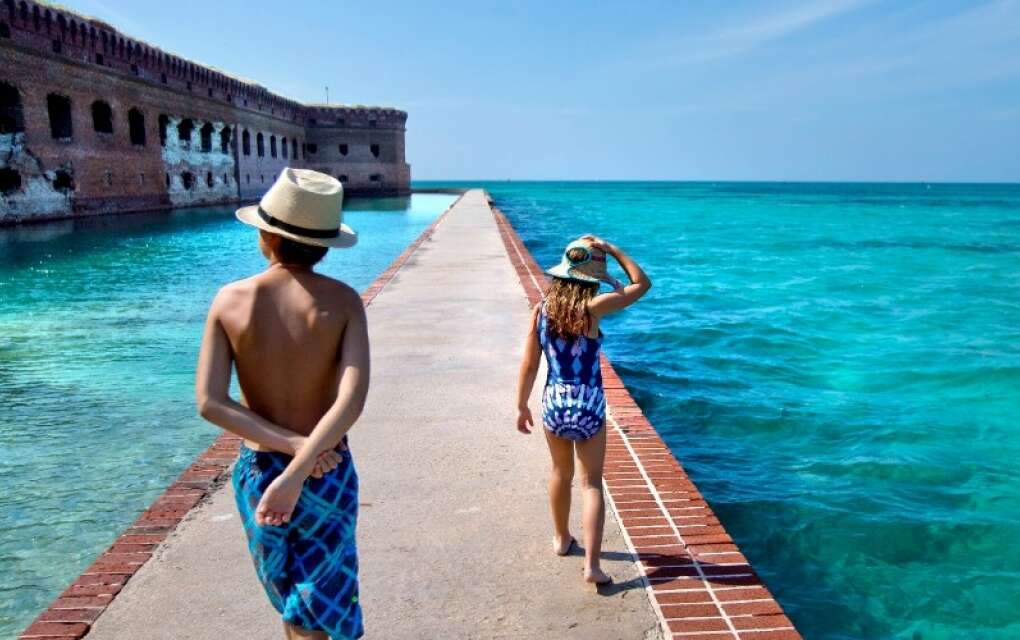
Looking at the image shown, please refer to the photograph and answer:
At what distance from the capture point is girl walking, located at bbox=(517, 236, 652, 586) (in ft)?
10.0

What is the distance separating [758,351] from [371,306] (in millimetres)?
5753

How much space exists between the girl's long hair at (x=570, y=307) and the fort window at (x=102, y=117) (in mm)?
31715

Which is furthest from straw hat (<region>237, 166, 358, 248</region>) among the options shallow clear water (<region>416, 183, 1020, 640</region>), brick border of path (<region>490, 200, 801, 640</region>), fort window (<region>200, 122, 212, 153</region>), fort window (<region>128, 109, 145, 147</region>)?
fort window (<region>200, 122, 212, 153</region>)

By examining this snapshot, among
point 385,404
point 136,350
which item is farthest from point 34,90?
point 385,404

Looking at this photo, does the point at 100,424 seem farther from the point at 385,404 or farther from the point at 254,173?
the point at 254,173

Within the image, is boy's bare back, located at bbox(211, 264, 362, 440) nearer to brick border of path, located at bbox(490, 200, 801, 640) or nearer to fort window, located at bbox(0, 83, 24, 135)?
brick border of path, located at bbox(490, 200, 801, 640)

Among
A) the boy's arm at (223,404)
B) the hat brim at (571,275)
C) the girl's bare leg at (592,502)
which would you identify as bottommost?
the girl's bare leg at (592,502)

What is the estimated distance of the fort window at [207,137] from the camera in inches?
1531

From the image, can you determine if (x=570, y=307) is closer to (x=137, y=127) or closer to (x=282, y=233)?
(x=282, y=233)

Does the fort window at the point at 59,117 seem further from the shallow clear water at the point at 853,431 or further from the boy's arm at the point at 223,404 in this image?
the boy's arm at the point at 223,404

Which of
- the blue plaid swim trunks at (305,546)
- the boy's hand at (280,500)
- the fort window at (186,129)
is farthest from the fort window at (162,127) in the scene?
the boy's hand at (280,500)

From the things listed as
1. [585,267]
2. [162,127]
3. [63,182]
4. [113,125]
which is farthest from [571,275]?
[162,127]

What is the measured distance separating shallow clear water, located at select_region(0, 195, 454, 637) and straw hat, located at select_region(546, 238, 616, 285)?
113 inches

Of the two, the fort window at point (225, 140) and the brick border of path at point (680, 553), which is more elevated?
the fort window at point (225, 140)
